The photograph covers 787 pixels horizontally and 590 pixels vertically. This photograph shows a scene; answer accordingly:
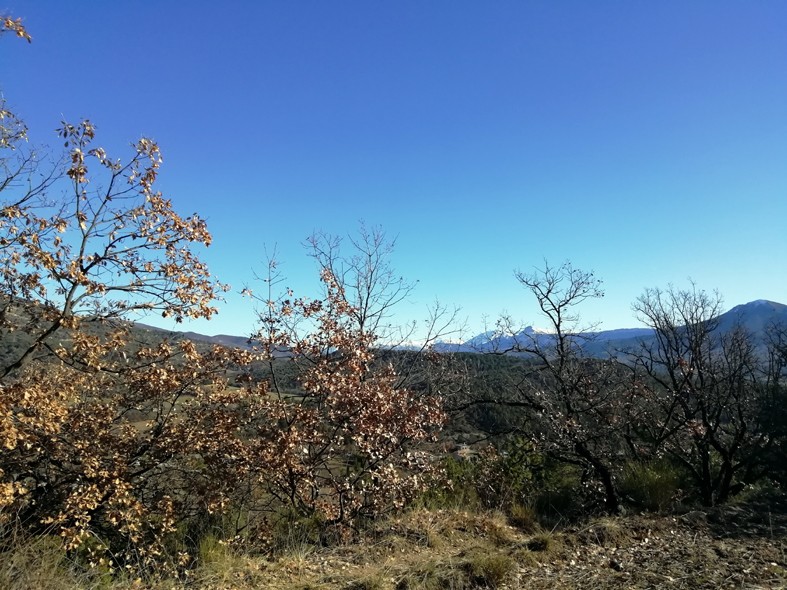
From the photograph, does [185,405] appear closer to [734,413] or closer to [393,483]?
[393,483]

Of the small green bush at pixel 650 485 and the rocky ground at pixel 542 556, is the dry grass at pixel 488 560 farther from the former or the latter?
the small green bush at pixel 650 485

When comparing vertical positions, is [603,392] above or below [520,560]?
above

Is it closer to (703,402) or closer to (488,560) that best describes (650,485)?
(703,402)

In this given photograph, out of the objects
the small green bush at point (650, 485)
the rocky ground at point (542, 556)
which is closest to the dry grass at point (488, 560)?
the rocky ground at point (542, 556)

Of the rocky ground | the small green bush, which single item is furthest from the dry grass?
the small green bush

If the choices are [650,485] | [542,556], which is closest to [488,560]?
[542,556]

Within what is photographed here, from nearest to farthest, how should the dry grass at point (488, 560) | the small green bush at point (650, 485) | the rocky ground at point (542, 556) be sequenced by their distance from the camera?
the dry grass at point (488, 560)
the rocky ground at point (542, 556)
the small green bush at point (650, 485)

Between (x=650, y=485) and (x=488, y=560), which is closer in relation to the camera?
(x=488, y=560)

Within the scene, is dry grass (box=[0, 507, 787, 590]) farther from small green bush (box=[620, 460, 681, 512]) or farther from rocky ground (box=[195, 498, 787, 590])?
small green bush (box=[620, 460, 681, 512])

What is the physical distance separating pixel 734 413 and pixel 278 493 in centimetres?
975

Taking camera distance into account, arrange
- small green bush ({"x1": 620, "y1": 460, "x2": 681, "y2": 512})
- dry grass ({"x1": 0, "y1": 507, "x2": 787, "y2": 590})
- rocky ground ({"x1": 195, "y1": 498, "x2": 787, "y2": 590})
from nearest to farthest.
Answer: dry grass ({"x1": 0, "y1": 507, "x2": 787, "y2": 590}) → rocky ground ({"x1": 195, "y1": 498, "x2": 787, "y2": 590}) → small green bush ({"x1": 620, "y1": 460, "x2": 681, "y2": 512})

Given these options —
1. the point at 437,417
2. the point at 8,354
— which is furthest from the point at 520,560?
the point at 8,354

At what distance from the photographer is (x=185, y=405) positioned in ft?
24.1

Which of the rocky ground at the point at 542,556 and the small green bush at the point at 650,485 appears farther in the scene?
the small green bush at the point at 650,485
